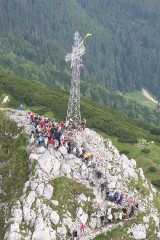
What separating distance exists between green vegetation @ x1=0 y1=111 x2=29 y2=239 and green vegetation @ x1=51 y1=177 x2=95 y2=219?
183 inches

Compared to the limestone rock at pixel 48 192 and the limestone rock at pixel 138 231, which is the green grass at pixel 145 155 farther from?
the limestone rock at pixel 48 192

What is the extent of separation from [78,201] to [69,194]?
154cm

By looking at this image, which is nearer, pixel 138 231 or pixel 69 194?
pixel 69 194

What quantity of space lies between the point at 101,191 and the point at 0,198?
13.9 metres

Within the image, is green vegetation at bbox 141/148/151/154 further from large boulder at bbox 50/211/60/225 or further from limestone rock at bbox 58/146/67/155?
large boulder at bbox 50/211/60/225

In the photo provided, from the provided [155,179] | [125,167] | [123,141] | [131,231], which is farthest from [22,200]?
[123,141]

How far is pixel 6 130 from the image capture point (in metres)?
68.4

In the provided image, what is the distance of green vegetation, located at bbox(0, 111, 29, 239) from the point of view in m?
56.7

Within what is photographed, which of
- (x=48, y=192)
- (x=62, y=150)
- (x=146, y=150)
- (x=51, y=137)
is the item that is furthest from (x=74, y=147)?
(x=146, y=150)

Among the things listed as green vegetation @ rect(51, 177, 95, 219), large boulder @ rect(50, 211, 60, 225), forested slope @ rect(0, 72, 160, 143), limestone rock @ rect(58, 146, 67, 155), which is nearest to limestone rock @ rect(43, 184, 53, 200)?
green vegetation @ rect(51, 177, 95, 219)

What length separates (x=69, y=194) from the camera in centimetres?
5741

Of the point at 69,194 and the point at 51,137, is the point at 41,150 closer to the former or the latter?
the point at 51,137

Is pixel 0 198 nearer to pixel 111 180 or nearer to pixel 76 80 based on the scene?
pixel 111 180

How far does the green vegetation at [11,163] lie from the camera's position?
186 feet
